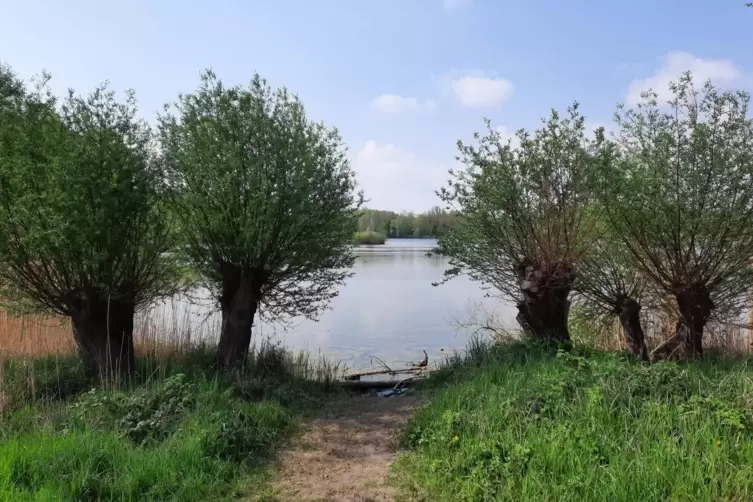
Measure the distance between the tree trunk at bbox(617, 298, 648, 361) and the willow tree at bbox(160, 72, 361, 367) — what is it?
457 centimetres

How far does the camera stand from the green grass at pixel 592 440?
3.76 m

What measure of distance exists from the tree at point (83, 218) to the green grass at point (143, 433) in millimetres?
834

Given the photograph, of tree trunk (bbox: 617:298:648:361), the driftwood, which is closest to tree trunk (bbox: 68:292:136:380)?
the driftwood

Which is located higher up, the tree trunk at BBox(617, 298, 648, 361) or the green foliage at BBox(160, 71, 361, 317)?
the green foliage at BBox(160, 71, 361, 317)

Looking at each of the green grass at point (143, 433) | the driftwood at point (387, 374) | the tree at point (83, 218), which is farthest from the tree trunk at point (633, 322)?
the tree at point (83, 218)

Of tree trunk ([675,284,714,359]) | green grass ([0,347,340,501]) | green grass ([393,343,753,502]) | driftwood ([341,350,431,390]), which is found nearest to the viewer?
green grass ([393,343,753,502])

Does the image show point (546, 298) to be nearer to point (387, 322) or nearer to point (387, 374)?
point (387, 374)

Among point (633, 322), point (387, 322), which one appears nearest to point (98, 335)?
point (633, 322)

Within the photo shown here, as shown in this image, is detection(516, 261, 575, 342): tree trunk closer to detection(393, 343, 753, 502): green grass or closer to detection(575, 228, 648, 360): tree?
detection(575, 228, 648, 360): tree

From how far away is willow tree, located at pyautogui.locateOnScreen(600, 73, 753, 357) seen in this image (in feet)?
22.8

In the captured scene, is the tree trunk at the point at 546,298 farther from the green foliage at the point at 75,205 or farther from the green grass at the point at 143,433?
the green foliage at the point at 75,205

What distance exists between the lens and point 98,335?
298 inches

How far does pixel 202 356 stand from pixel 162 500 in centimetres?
479

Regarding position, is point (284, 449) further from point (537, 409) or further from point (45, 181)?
point (45, 181)
